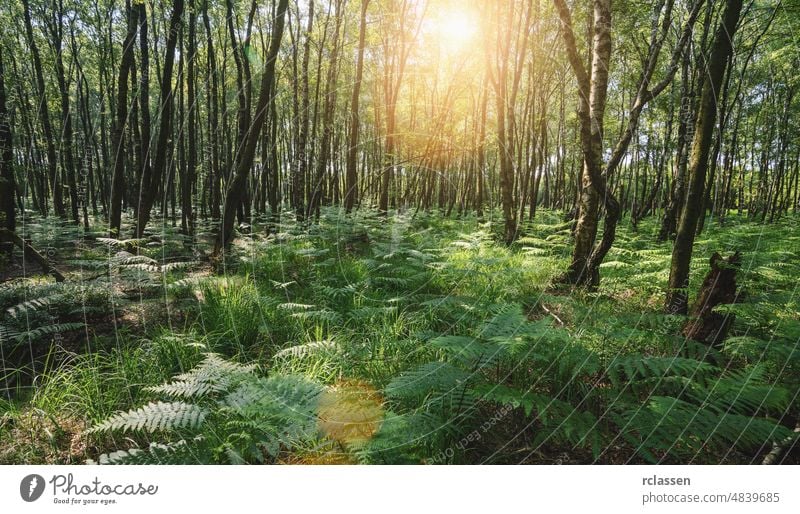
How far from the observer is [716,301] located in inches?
121

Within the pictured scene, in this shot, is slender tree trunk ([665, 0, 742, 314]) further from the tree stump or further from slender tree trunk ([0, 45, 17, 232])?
slender tree trunk ([0, 45, 17, 232])

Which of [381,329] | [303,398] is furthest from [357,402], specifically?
[381,329]

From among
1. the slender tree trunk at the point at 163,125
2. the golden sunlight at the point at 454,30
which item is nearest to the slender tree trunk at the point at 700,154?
the slender tree trunk at the point at 163,125

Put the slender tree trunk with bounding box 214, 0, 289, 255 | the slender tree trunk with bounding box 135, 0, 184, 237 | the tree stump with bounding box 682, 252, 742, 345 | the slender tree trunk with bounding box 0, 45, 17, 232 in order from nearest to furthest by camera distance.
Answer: the tree stump with bounding box 682, 252, 742, 345 < the slender tree trunk with bounding box 0, 45, 17, 232 < the slender tree trunk with bounding box 214, 0, 289, 255 < the slender tree trunk with bounding box 135, 0, 184, 237

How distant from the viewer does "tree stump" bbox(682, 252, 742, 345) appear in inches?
120

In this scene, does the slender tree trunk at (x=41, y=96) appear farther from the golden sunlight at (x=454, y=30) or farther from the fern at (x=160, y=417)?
the golden sunlight at (x=454, y=30)

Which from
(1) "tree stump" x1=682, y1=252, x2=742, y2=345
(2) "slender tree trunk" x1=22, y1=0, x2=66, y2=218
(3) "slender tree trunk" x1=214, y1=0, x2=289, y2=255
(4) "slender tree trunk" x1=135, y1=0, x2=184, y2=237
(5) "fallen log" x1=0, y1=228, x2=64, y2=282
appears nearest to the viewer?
(1) "tree stump" x1=682, y1=252, x2=742, y2=345

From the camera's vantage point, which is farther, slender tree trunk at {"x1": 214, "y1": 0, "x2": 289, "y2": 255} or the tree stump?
slender tree trunk at {"x1": 214, "y1": 0, "x2": 289, "y2": 255}

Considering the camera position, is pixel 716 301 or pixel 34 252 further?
pixel 34 252

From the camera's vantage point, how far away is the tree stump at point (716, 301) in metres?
3.04

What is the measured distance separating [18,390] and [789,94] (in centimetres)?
2579

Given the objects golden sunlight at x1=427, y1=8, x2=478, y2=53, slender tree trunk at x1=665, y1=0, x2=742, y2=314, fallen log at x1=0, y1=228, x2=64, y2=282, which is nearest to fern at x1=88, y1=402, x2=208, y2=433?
fallen log at x1=0, y1=228, x2=64, y2=282

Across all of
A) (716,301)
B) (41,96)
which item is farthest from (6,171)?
(716,301)

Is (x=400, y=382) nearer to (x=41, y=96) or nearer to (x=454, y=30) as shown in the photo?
(x=41, y=96)
